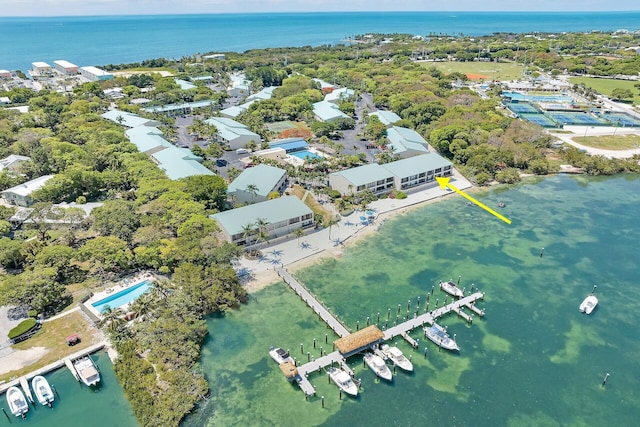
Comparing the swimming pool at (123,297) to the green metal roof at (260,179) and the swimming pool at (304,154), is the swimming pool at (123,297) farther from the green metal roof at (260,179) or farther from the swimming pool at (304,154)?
the swimming pool at (304,154)

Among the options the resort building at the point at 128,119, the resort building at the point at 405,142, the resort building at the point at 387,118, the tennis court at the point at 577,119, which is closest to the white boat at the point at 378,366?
the resort building at the point at 405,142

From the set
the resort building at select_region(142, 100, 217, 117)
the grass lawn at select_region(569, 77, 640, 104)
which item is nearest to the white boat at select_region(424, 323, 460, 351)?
the resort building at select_region(142, 100, 217, 117)

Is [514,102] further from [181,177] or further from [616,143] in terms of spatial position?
[181,177]

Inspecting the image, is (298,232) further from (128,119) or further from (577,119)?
(577,119)

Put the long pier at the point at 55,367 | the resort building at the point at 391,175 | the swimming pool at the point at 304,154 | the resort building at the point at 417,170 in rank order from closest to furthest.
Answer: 1. the long pier at the point at 55,367
2. the resort building at the point at 391,175
3. the resort building at the point at 417,170
4. the swimming pool at the point at 304,154

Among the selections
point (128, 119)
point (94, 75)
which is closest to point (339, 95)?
point (128, 119)

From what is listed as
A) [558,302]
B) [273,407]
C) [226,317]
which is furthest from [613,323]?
[226,317]

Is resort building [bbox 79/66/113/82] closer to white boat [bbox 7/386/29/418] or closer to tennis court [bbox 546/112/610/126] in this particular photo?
white boat [bbox 7/386/29/418]
